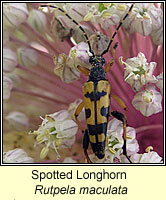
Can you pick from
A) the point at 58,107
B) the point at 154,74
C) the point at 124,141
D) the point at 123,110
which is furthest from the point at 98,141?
the point at 58,107

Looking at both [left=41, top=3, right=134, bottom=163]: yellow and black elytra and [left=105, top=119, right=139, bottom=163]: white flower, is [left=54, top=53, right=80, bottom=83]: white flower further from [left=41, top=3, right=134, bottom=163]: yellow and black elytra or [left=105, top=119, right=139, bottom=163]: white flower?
[left=105, top=119, right=139, bottom=163]: white flower

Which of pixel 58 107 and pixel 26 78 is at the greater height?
pixel 26 78

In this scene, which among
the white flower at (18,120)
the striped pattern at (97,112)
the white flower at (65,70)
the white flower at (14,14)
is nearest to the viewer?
the striped pattern at (97,112)

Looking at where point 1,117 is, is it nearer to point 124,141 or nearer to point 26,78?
point 26,78

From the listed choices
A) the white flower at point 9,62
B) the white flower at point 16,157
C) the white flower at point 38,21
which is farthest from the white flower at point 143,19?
the white flower at point 16,157

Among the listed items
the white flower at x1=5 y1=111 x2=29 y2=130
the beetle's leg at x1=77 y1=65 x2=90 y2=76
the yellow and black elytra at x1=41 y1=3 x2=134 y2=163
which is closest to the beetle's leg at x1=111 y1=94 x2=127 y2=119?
the yellow and black elytra at x1=41 y1=3 x2=134 y2=163

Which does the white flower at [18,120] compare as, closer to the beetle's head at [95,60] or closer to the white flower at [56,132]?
the white flower at [56,132]

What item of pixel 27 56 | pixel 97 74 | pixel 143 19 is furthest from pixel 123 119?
pixel 27 56
